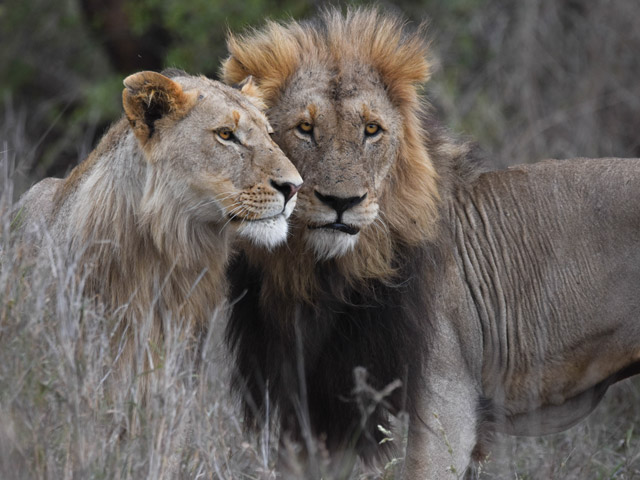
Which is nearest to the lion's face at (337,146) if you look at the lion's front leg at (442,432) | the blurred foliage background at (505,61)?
the lion's front leg at (442,432)

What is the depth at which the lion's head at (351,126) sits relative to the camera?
3.97 meters

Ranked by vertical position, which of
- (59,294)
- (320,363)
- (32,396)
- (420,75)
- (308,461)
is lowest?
(308,461)

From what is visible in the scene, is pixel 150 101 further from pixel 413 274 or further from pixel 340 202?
pixel 413 274

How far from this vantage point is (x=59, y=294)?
342cm

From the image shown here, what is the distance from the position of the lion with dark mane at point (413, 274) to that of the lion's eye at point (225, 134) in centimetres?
23

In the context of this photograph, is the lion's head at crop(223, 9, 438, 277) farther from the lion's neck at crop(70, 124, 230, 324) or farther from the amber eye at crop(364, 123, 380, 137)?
the lion's neck at crop(70, 124, 230, 324)

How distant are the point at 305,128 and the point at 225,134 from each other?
0.33 meters

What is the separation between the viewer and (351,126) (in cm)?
408

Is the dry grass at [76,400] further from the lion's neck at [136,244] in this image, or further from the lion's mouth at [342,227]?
the lion's mouth at [342,227]

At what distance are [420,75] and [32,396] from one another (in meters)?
2.19

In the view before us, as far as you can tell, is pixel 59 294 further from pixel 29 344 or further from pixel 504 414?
pixel 504 414

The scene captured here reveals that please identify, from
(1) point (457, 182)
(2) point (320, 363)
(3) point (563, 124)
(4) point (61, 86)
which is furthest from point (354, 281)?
(4) point (61, 86)

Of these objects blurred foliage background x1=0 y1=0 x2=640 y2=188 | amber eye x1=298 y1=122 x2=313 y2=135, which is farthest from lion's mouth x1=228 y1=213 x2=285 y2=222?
blurred foliage background x1=0 y1=0 x2=640 y2=188

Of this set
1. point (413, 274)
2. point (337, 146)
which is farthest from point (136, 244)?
point (413, 274)
